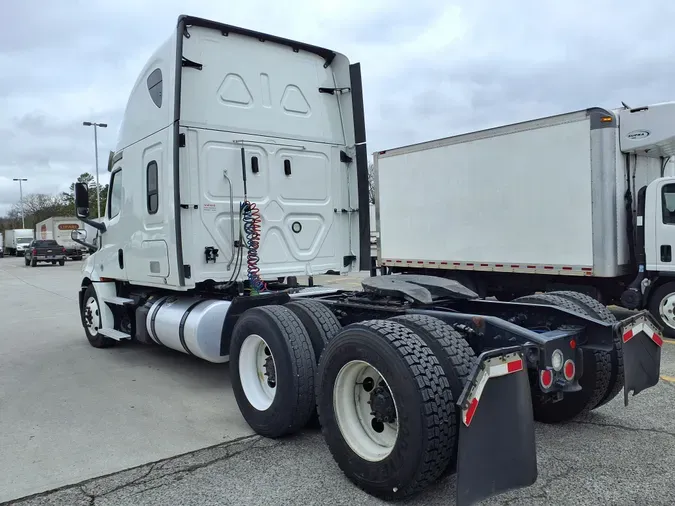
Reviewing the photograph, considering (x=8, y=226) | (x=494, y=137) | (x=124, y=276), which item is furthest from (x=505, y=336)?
(x=8, y=226)

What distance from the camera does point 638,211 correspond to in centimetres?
835

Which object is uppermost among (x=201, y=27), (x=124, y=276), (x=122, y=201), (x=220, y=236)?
(x=201, y=27)

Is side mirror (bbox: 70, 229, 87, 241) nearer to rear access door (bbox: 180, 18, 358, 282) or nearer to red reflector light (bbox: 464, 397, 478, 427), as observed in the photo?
rear access door (bbox: 180, 18, 358, 282)

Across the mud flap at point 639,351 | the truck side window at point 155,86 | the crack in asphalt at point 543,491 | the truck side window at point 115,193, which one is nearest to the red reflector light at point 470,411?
the crack in asphalt at point 543,491

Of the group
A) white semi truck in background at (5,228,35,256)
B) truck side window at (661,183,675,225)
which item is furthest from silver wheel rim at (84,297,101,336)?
white semi truck in background at (5,228,35,256)

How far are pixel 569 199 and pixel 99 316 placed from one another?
23.0ft

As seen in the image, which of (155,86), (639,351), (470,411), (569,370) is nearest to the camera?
(470,411)

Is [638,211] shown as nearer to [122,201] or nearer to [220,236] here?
[220,236]

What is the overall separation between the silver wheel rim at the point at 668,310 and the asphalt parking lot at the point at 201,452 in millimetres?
1969

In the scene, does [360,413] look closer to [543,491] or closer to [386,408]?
[386,408]

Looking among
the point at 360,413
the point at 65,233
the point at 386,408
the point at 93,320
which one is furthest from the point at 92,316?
the point at 65,233

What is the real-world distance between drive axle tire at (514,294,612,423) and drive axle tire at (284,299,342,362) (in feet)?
4.94

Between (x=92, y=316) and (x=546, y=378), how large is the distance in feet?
21.4

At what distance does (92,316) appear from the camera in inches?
312
